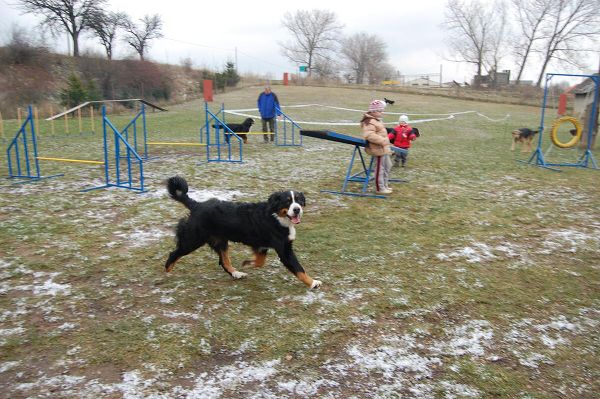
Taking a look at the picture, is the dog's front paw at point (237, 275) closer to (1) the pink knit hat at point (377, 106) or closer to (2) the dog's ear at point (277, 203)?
(2) the dog's ear at point (277, 203)

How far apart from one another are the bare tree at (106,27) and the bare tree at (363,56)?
4102cm

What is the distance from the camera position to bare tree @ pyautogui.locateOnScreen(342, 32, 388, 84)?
6969 cm

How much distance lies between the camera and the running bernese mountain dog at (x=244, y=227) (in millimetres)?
3770

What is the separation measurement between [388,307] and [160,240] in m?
2.81

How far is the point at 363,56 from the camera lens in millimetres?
69750

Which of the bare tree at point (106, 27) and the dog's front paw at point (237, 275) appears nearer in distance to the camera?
the dog's front paw at point (237, 275)

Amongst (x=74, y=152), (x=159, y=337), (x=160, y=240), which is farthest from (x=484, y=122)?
(x=159, y=337)

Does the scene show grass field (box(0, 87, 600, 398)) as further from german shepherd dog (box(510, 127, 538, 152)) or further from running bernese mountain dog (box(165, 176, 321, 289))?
german shepherd dog (box(510, 127, 538, 152))

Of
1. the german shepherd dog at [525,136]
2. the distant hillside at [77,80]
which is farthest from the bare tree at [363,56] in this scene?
the german shepherd dog at [525,136]

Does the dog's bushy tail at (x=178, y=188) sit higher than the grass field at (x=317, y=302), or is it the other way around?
the dog's bushy tail at (x=178, y=188)

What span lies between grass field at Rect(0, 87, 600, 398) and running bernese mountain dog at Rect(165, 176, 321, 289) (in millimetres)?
278

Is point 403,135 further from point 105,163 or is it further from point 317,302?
point 317,302

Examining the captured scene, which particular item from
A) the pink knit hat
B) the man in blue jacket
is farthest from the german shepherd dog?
the pink knit hat

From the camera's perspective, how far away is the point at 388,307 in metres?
3.62
